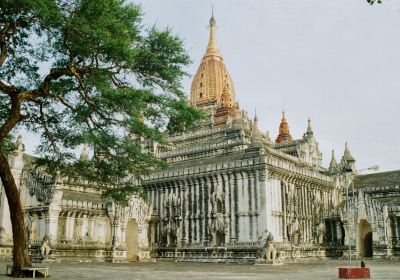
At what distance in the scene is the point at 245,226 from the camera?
1871 inches

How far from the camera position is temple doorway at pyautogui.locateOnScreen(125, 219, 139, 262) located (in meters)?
50.5

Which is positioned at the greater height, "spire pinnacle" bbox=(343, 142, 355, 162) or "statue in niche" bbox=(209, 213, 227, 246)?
"spire pinnacle" bbox=(343, 142, 355, 162)

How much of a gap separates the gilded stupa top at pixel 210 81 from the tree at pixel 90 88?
55.8 m

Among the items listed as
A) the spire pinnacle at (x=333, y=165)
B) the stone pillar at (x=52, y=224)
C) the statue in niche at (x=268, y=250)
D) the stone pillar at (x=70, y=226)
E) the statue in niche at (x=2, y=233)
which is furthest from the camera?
the spire pinnacle at (x=333, y=165)

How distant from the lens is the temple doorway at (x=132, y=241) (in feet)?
166

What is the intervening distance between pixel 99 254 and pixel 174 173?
489 inches

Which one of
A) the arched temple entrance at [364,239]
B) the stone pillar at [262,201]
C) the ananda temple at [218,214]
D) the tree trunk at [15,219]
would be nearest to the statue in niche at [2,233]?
the ananda temple at [218,214]

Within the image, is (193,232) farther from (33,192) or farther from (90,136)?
(90,136)

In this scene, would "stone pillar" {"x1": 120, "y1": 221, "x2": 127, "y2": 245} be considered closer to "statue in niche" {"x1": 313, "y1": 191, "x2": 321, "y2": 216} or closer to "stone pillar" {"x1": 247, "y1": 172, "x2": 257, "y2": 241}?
"stone pillar" {"x1": 247, "y1": 172, "x2": 257, "y2": 241}

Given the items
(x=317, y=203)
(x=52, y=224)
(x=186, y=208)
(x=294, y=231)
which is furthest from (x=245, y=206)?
(x=52, y=224)

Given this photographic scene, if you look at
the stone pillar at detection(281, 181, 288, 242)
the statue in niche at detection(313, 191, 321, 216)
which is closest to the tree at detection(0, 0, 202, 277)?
the stone pillar at detection(281, 181, 288, 242)

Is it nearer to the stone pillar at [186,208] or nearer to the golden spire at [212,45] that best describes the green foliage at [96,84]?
the stone pillar at [186,208]

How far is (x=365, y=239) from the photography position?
57.7 metres

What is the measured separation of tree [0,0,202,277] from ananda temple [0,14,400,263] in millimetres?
20404
